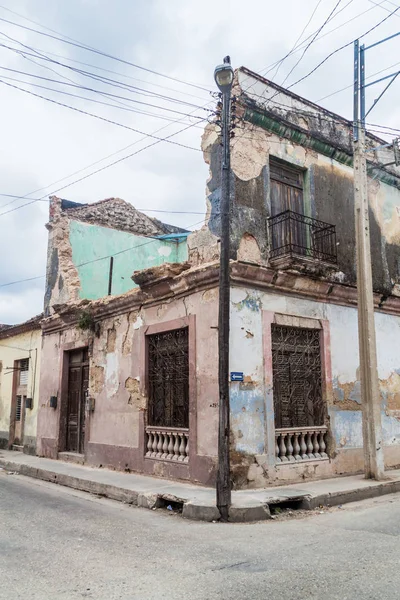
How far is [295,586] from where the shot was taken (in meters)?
4.08

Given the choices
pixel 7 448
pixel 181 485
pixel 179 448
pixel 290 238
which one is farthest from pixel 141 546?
pixel 7 448

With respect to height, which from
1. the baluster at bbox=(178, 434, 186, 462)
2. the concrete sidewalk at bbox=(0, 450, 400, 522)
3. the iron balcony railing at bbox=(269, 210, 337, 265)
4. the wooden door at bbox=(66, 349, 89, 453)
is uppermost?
the iron balcony railing at bbox=(269, 210, 337, 265)

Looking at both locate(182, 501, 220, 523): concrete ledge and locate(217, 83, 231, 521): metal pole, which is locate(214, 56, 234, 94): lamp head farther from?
locate(182, 501, 220, 523): concrete ledge

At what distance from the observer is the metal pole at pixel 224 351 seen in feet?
22.8

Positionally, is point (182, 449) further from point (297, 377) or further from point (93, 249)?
point (93, 249)

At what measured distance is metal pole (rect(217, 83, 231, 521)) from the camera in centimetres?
694

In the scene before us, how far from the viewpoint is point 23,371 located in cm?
1606

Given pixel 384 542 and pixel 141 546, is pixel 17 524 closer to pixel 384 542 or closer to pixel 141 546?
pixel 141 546

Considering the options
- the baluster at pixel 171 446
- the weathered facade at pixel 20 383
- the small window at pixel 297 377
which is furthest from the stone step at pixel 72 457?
the small window at pixel 297 377

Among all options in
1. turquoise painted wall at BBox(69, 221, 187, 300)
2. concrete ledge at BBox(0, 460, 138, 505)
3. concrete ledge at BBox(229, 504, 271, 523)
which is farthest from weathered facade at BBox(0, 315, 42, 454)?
concrete ledge at BBox(229, 504, 271, 523)

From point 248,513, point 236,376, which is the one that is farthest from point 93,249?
point 248,513

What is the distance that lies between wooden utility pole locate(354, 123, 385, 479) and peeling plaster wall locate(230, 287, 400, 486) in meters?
1.00

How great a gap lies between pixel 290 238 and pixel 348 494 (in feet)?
15.3

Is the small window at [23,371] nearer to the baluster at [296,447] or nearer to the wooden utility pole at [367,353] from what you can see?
the baluster at [296,447]
